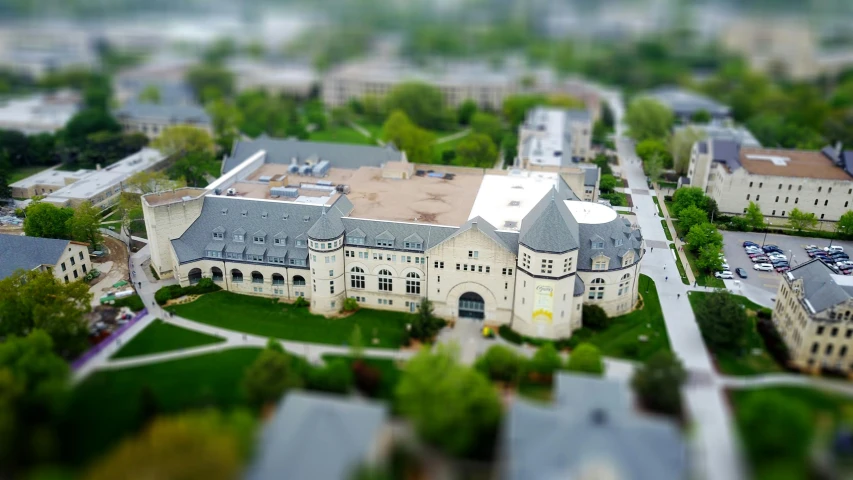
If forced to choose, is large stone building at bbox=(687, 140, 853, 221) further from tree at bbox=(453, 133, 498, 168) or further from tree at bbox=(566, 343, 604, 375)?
tree at bbox=(566, 343, 604, 375)

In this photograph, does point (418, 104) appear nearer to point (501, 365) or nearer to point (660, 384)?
point (501, 365)

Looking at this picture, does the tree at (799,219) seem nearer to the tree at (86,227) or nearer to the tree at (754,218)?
the tree at (754,218)

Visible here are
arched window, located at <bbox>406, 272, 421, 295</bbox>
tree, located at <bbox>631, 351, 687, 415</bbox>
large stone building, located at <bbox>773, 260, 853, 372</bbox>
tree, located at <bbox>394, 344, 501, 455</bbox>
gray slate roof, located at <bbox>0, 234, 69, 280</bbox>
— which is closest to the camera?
tree, located at <bbox>394, 344, 501, 455</bbox>

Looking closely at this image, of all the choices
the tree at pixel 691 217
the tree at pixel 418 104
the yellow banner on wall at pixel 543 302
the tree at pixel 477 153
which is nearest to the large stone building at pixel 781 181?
the tree at pixel 691 217

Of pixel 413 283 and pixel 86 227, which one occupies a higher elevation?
pixel 86 227

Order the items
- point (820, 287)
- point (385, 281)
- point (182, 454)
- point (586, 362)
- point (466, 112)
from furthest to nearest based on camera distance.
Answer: point (466, 112), point (385, 281), point (820, 287), point (586, 362), point (182, 454)

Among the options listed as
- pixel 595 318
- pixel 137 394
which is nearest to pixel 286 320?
pixel 137 394

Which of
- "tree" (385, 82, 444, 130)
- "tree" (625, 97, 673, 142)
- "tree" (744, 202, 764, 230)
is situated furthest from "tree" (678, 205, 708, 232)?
"tree" (385, 82, 444, 130)

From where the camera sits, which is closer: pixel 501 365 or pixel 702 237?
pixel 501 365
